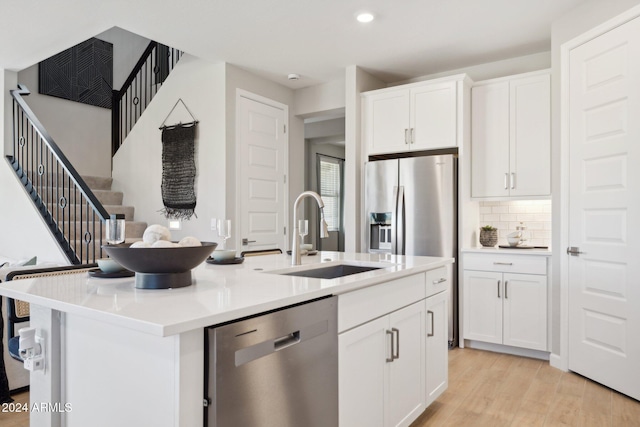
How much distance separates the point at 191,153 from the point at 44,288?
328 cm

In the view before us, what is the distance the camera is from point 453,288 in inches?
156

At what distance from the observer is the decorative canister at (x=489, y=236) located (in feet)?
13.2

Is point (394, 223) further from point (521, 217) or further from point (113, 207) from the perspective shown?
point (113, 207)

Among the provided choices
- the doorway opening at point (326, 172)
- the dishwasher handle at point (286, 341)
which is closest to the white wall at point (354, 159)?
the doorway opening at point (326, 172)

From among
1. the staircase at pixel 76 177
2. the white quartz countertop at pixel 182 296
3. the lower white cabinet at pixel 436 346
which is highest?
the staircase at pixel 76 177

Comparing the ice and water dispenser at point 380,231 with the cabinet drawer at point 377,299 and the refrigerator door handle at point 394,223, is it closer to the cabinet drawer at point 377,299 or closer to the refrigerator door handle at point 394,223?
the refrigerator door handle at point 394,223

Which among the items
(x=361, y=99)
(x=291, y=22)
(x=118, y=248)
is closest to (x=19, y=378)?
(x=118, y=248)

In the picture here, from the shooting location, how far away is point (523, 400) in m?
2.75

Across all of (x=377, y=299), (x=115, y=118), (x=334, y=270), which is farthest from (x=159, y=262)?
(x=115, y=118)

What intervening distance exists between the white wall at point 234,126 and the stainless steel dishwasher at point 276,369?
300 centimetres

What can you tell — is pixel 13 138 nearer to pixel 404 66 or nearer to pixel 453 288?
pixel 404 66

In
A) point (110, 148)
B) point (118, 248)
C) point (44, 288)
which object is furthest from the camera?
point (110, 148)

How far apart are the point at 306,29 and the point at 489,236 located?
8.12 feet

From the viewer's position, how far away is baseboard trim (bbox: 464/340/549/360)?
359cm
